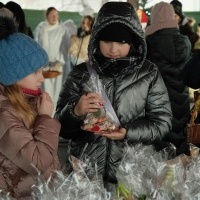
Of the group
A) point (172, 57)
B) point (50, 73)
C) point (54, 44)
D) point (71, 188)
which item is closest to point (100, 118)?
point (71, 188)

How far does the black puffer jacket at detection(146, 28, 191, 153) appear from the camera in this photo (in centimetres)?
395

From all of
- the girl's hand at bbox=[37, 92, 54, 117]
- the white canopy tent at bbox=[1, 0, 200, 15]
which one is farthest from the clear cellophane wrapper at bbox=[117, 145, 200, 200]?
the white canopy tent at bbox=[1, 0, 200, 15]

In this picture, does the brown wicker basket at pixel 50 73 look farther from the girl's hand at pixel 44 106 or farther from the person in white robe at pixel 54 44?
the girl's hand at pixel 44 106

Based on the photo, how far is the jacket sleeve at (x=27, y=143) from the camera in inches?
64.1

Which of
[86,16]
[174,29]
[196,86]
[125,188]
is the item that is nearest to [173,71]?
[174,29]

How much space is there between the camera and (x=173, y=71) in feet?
13.2

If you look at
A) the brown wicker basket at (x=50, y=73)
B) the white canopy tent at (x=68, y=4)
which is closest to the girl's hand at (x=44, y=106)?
the brown wicker basket at (x=50, y=73)

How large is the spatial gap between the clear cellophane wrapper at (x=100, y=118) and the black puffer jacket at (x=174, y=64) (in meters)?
1.88

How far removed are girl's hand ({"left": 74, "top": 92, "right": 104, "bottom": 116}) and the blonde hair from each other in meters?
0.26

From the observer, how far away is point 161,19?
163 inches

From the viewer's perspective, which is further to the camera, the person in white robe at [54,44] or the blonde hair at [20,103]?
the person in white robe at [54,44]

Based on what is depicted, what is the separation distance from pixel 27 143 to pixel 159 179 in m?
0.47

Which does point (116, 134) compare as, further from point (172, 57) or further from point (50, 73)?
point (50, 73)

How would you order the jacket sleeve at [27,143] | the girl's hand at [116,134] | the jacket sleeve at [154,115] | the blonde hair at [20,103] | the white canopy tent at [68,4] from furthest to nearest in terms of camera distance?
the white canopy tent at [68,4]
the jacket sleeve at [154,115]
the girl's hand at [116,134]
the blonde hair at [20,103]
the jacket sleeve at [27,143]
